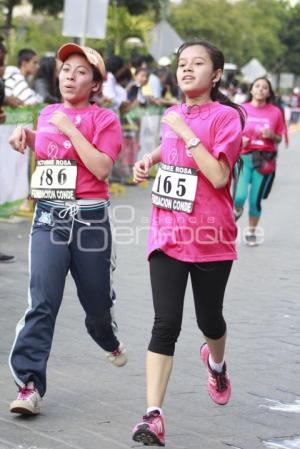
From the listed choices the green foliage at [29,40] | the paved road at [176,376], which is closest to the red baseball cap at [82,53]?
the paved road at [176,376]

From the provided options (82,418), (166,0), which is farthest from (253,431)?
(166,0)

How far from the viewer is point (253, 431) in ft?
18.1

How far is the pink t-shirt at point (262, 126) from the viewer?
12992mm

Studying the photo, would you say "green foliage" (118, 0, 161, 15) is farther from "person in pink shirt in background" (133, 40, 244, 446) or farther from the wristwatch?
the wristwatch

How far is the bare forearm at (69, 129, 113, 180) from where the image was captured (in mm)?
5582

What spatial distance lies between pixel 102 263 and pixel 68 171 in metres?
0.49

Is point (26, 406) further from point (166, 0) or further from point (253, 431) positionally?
point (166, 0)

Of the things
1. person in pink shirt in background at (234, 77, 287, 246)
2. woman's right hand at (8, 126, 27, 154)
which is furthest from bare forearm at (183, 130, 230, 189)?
person in pink shirt in background at (234, 77, 287, 246)

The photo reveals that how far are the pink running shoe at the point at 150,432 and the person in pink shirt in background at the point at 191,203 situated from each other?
8 centimetres

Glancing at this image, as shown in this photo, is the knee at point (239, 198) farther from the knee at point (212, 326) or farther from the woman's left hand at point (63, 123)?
the woman's left hand at point (63, 123)

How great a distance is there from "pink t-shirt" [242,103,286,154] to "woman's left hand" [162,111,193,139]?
25.1 ft

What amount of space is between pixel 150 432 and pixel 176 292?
0.67 m

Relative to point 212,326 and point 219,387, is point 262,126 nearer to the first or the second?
point 219,387

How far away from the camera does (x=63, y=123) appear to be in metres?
5.58
